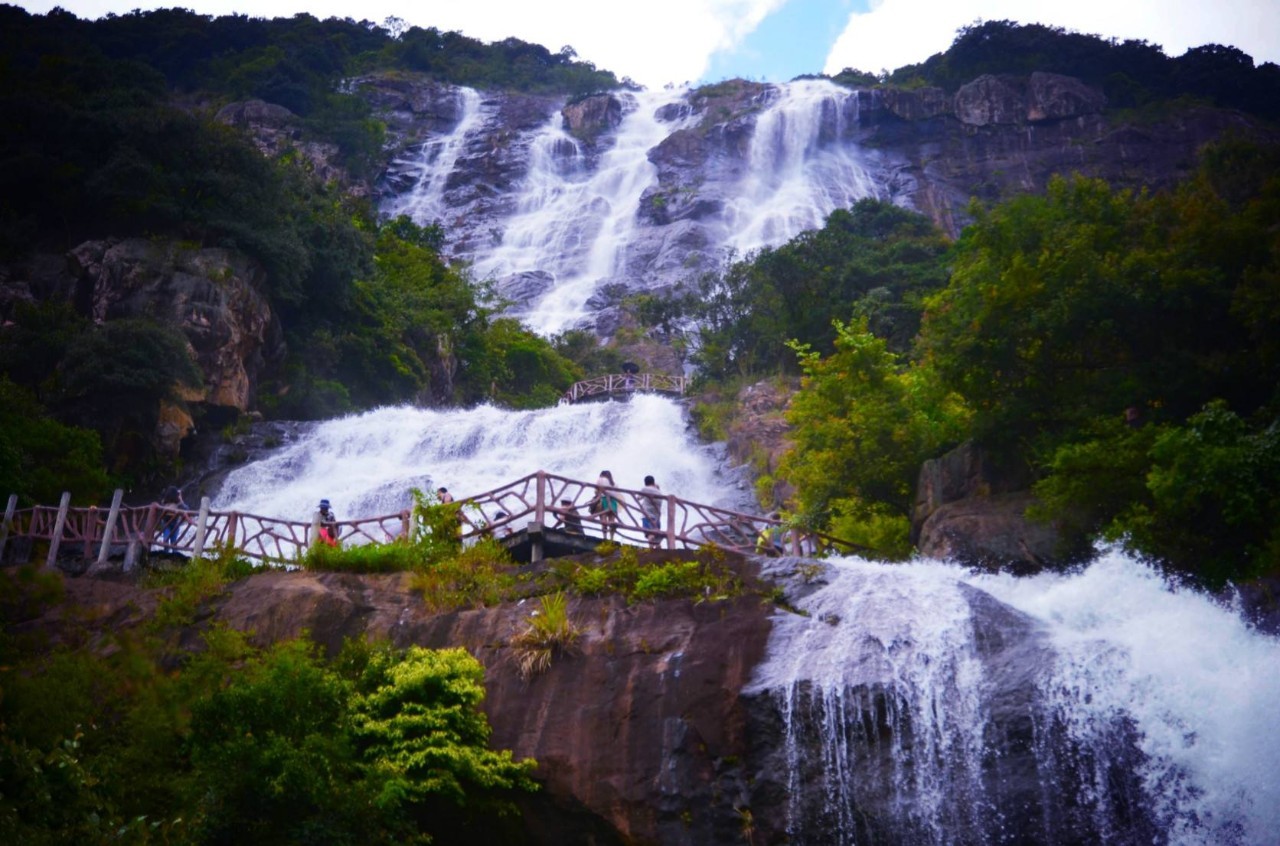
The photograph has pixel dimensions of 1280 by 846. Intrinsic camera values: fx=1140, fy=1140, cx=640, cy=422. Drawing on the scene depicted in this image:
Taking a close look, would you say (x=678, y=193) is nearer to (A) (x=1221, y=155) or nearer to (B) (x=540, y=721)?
(A) (x=1221, y=155)

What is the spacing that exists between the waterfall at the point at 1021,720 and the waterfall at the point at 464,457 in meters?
12.5

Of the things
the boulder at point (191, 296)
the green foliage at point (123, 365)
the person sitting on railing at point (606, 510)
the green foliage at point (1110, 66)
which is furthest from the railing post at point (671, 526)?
the green foliage at point (1110, 66)

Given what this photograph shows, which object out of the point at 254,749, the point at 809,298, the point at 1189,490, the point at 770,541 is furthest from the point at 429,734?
the point at 809,298

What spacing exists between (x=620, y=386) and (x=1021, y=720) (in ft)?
98.1

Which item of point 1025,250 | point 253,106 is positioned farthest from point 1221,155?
point 253,106

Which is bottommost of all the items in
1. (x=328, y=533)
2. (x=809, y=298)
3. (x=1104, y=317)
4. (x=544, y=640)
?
(x=544, y=640)

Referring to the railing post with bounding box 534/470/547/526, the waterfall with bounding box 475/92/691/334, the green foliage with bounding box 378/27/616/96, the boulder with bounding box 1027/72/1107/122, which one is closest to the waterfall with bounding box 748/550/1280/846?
the railing post with bounding box 534/470/547/526

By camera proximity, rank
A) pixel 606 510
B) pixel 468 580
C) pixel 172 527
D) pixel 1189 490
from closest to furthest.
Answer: pixel 1189 490 < pixel 468 580 < pixel 606 510 < pixel 172 527

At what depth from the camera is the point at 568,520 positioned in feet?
51.3

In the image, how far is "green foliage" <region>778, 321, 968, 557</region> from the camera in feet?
58.7

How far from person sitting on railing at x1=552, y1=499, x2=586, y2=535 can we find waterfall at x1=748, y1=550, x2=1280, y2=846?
4.04 m

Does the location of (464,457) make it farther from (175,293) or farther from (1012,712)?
(1012,712)

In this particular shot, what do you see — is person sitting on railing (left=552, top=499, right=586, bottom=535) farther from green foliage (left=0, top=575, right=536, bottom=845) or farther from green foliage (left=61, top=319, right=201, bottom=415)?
green foliage (left=61, top=319, right=201, bottom=415)

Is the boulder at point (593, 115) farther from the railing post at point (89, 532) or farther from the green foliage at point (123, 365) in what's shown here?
the railing post at point (89, 532)
